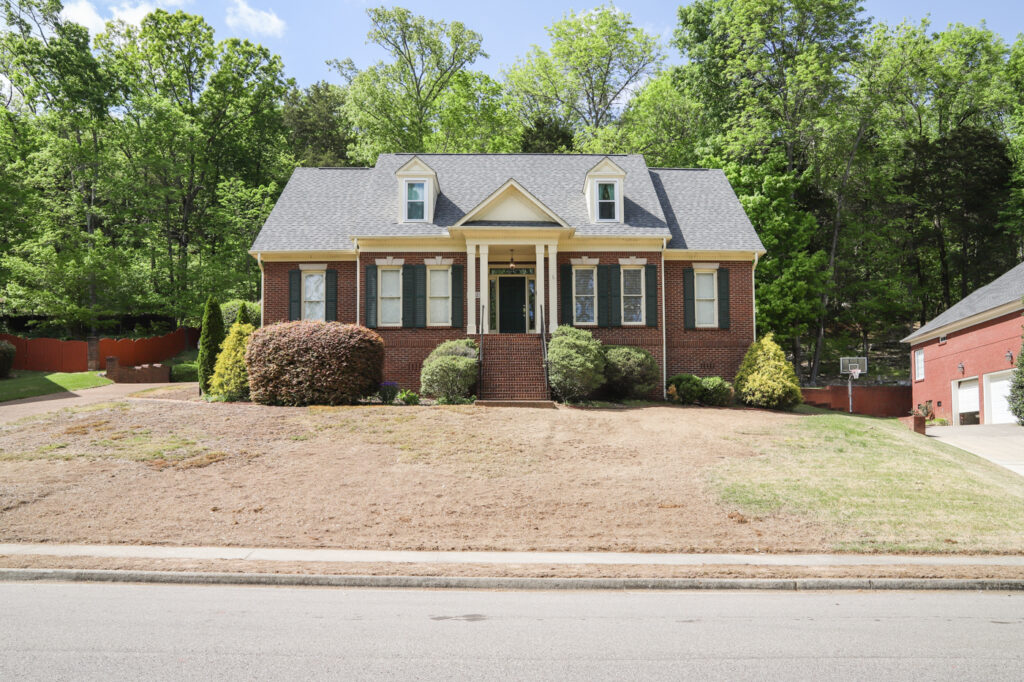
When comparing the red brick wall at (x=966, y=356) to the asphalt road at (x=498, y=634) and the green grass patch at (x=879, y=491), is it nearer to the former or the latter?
the green grass patch at (x=879, y=491)

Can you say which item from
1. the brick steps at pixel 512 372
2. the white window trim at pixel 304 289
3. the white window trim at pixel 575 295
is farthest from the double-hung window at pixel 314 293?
the white window trim at pixel 575 295

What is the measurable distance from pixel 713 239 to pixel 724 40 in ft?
64.7

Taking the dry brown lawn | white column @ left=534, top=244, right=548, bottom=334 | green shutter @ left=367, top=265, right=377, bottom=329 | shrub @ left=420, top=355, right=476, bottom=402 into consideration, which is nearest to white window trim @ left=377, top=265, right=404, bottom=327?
green shutter @ left=367, top=265, right=377, bottom=329

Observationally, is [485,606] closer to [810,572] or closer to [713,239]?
[810,572]

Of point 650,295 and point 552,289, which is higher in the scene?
point 552,289

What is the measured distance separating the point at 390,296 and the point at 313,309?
2.63 meters

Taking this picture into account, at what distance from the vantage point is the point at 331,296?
25859mm

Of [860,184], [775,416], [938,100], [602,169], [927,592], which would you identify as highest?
[938,100]

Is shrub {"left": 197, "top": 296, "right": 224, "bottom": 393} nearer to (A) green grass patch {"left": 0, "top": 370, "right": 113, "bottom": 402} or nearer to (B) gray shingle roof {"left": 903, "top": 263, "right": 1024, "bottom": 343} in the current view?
(A) green grass patch {"left": 0, "top": 370, "right": 113, "bottom": 402}

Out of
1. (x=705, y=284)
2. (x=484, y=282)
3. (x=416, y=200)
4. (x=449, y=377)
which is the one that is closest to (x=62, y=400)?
(x=449, y=377)

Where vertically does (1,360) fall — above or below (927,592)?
above

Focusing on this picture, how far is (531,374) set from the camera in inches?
877

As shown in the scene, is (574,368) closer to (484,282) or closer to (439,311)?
(484,282)

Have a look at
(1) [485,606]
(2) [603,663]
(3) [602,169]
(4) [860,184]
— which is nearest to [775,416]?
(3) [602,169]
